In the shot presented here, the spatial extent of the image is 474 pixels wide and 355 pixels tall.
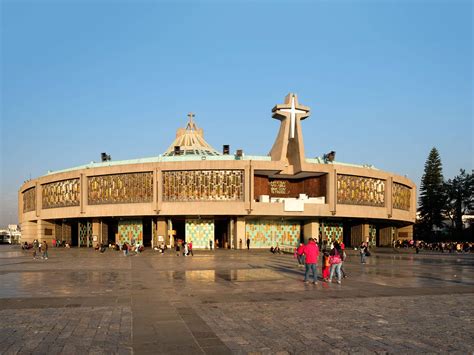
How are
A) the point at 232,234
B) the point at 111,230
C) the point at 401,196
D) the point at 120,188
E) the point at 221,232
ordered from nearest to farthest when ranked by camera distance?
the point at 232,234 → the point at 120,188 → the point at 221,232 → the point at 401,196 → the point at 111,230

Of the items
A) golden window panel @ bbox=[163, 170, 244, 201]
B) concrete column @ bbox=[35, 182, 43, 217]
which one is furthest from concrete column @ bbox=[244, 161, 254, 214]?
concrete column @ bbox=[35, 182, 43, 217]

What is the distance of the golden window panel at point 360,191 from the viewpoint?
6016cm

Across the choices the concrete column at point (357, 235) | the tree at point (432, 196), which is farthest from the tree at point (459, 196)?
the concrete column at point (357, 235)

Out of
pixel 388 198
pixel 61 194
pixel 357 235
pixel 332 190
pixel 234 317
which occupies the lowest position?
pixel 357 235

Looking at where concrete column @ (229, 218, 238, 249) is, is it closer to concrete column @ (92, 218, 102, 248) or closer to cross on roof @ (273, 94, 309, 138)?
cross on roof @ (273, 94, 309, 138)

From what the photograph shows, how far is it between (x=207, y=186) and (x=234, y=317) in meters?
45.2

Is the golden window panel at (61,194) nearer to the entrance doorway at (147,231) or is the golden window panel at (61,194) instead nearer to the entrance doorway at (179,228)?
the entrance doorway at (147,231)

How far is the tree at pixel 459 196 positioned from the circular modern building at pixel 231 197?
30.0 meters

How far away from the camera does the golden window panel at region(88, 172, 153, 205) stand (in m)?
57.8

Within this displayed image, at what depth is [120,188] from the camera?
59.4 m

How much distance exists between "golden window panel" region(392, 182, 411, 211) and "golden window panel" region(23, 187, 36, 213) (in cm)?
5365

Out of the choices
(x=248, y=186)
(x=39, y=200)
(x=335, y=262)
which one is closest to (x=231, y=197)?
(x=248, y=186)

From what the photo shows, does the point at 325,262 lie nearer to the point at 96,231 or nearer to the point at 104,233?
the point at 96,231

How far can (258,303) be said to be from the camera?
13.5 metres
